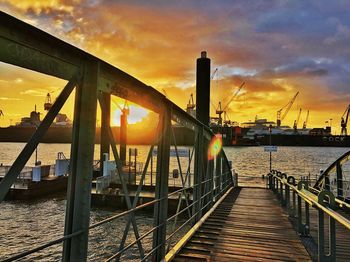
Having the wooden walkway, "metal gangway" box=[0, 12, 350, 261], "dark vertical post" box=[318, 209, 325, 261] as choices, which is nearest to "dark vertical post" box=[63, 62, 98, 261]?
"metal gangway" box=[0, 12, 350, 261]

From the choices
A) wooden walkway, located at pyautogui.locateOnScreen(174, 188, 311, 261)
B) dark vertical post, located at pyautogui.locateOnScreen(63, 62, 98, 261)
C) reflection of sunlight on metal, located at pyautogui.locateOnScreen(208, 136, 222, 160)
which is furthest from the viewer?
reflection of sunlight on metal, located at pyautogui.locateOnScreen(208, 136, 222, 160)

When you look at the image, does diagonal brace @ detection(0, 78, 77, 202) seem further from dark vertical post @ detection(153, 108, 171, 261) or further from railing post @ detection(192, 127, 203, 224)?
railing post @ detection(192, 127, 203, 224)

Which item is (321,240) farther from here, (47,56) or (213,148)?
(213,148)

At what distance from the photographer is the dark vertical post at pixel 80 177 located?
2490 millimetres

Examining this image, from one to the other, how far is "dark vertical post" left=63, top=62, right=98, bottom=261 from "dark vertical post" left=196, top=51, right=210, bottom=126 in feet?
25.9

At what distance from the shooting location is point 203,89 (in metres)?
10.3

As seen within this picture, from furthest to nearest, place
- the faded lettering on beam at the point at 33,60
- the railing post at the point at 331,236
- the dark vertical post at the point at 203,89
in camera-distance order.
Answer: the dark vertical post at the point at 203,89 < the railing post at the point at 331,236 < the faded lettering on beam at the point at 33,60

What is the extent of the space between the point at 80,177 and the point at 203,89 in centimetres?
818

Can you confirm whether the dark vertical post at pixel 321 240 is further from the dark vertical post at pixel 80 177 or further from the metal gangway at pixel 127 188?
the dark vertical post at pixel 80 177

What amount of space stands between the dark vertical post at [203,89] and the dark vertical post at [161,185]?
18.6 feet

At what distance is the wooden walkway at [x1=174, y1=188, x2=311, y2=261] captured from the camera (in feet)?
16.5

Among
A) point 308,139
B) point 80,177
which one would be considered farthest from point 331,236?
point 308,139

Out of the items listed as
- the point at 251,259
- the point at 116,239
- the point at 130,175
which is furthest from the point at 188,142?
the point at 251,259

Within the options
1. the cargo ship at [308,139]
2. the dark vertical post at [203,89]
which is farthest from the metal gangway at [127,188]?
the cargo ship at [308,139]
